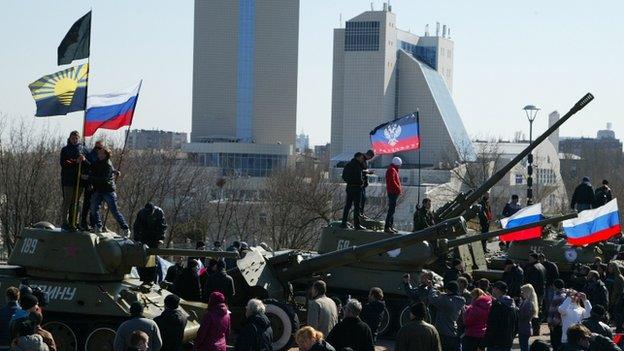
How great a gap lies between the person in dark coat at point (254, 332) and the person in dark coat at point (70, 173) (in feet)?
15.6

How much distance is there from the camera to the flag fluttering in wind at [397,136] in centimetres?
2948

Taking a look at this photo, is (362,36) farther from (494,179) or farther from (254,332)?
(254,332)

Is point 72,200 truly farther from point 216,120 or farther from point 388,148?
point 216,120

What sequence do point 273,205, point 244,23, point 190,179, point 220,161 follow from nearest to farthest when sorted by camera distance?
point 273,205, point 190,179, point 220,161, point 244,23

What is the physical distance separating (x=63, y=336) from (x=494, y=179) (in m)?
10.1

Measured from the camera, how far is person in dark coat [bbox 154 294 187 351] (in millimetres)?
16703

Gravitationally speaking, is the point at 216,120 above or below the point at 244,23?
below

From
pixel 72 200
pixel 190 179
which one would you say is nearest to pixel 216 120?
pixel 190 179

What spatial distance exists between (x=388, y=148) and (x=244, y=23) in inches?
4489

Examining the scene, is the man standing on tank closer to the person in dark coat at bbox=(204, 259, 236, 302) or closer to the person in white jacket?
the person in dark coat at bbox=(204, 259, 236, 302)

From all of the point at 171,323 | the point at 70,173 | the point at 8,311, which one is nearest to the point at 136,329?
the point at 171,323


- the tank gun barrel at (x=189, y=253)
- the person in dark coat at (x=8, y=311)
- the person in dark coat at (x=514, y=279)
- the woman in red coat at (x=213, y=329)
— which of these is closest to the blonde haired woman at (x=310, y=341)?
the woman in red coat at (x=213, y=329)

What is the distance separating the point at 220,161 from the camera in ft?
423

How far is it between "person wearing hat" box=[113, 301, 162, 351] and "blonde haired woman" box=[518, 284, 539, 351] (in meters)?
6.83
